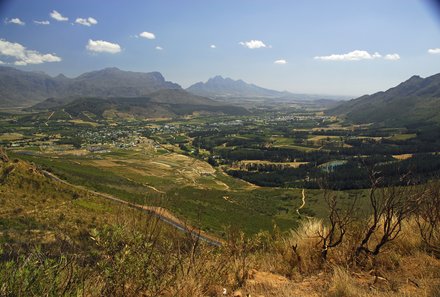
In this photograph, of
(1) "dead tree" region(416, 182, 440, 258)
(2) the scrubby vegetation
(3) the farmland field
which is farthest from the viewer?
(3) the farmland field

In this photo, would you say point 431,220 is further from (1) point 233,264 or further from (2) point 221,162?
(2) point 221,162

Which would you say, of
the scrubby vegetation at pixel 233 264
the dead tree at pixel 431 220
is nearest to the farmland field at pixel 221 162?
the dead tree at pixel 431 220

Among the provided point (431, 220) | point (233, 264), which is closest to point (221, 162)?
point (431, 220)

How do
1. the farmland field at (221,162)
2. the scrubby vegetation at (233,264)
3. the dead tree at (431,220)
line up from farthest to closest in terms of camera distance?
1. the farmland field at (221,162)
2. the dead tree at (431,220)
3. the scrubby vegetation at (233,264)

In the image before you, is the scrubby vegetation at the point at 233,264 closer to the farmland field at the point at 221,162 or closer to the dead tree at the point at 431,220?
the dead tree at the point at 431,220

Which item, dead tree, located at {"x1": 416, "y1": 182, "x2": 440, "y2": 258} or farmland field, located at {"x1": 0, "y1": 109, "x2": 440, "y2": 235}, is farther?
farmland field, located at {"x1": 0, "y1": 109, "x2": 440, "y2": 235}

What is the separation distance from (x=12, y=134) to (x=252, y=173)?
100773 mm

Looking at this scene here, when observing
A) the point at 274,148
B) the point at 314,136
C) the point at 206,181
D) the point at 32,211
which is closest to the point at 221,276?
the point at 32,211

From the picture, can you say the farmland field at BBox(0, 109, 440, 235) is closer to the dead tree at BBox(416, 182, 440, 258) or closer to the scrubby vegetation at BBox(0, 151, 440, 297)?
the dead tree at BBox(416, 182, 440, 258)

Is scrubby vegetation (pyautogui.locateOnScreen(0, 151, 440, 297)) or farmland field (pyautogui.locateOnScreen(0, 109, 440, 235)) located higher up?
scrubby vegetation (pyautogui.locateOnScreen(0, 151, 440, 297))

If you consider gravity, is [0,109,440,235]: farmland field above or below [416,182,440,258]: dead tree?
below

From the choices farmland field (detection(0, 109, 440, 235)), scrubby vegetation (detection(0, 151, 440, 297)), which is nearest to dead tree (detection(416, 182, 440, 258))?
scrubby vegetation (detection(0, 151, 440, 297))

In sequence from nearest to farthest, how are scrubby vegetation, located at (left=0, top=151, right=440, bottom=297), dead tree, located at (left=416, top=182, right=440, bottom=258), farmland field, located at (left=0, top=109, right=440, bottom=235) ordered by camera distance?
1. scrubby vegetation, located at (left=0, top=151, right=440, bottom=297)
2. dead tree, located at (left=416, top=182, right=440, bottom=258)
3. farmland field, located at (left=0, top=109, right=440, bottom=235)

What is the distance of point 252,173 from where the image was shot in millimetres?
94375
